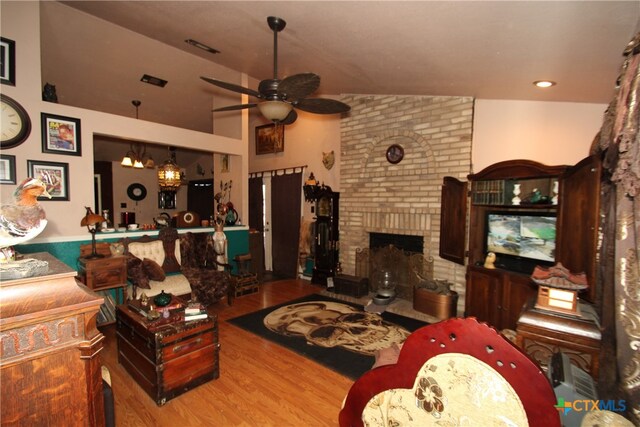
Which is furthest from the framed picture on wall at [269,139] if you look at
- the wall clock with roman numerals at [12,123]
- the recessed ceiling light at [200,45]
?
the wall clock with roman numerals at [12,123]

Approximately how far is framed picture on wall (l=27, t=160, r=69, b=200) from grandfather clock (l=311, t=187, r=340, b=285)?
134 inches

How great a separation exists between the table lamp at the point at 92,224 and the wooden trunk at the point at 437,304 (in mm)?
3865

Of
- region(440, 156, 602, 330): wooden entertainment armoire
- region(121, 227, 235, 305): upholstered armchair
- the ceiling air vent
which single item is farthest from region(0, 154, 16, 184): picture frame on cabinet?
region(440, 156, 602, 330): wooden entertainment armoire

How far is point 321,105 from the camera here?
111 inches

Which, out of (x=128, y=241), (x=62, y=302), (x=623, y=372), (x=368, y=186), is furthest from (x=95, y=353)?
(x=368, y=186)

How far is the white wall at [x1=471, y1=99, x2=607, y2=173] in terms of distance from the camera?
3.25 m

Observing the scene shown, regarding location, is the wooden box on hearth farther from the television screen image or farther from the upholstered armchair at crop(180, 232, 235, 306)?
the television screen image

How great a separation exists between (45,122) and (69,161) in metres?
0.44

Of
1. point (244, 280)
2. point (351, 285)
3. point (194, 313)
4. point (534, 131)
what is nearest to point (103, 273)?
point (194, 313)

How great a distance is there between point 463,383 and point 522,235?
9.85ft

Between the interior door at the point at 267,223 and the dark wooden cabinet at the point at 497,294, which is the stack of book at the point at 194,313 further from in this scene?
the interior door at the point at 267,223

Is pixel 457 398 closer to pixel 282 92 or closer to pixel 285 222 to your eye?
pixel 282 92

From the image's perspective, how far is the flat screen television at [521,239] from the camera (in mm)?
3014

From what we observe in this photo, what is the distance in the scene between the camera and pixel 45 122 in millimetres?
3160
